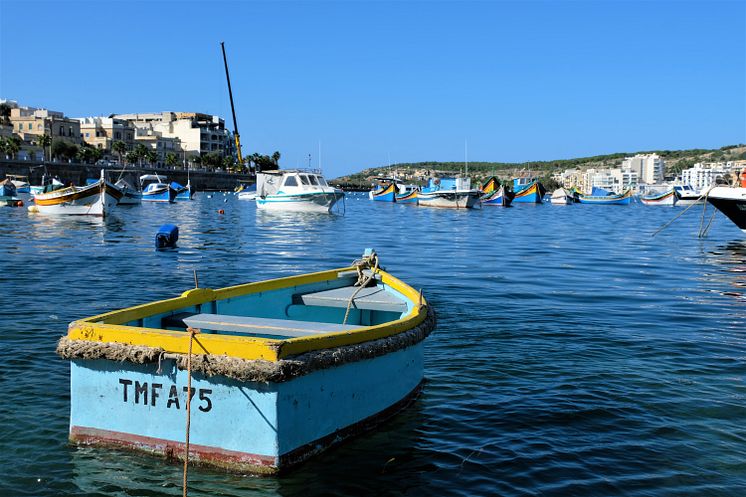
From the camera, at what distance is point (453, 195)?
70812mm

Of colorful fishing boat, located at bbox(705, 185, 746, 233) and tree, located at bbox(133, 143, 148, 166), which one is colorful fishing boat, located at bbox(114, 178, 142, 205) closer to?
colorful fishing boat, located at bbox(705, 185, 746, 233)

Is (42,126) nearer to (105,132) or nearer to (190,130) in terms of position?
(105,132)

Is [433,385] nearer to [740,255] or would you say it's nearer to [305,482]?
[305,482]

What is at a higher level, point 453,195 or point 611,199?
point 453,195

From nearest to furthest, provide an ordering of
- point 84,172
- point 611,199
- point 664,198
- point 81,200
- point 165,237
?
point 165,237, point 81,200, point 664,198, point 611,199, point 84,172

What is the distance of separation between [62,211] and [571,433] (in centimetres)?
4015

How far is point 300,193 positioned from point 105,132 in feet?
319

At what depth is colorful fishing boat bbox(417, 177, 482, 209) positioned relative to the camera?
70.6m

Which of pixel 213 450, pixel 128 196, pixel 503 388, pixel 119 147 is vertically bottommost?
pixel 503 388

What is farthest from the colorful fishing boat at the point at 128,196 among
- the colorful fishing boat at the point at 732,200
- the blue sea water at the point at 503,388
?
the colorful fishing boat at the point at 732,200

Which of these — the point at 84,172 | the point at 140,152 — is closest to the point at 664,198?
the point at 84,172

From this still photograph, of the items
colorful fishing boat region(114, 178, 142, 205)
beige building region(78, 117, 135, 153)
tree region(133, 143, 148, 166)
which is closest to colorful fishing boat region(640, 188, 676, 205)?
colorful fishing boat region(114, 178, 142, 205)

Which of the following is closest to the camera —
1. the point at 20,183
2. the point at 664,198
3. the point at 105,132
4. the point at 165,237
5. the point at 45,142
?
the point at 165,237

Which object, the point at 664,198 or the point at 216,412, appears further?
the point at 664,198
